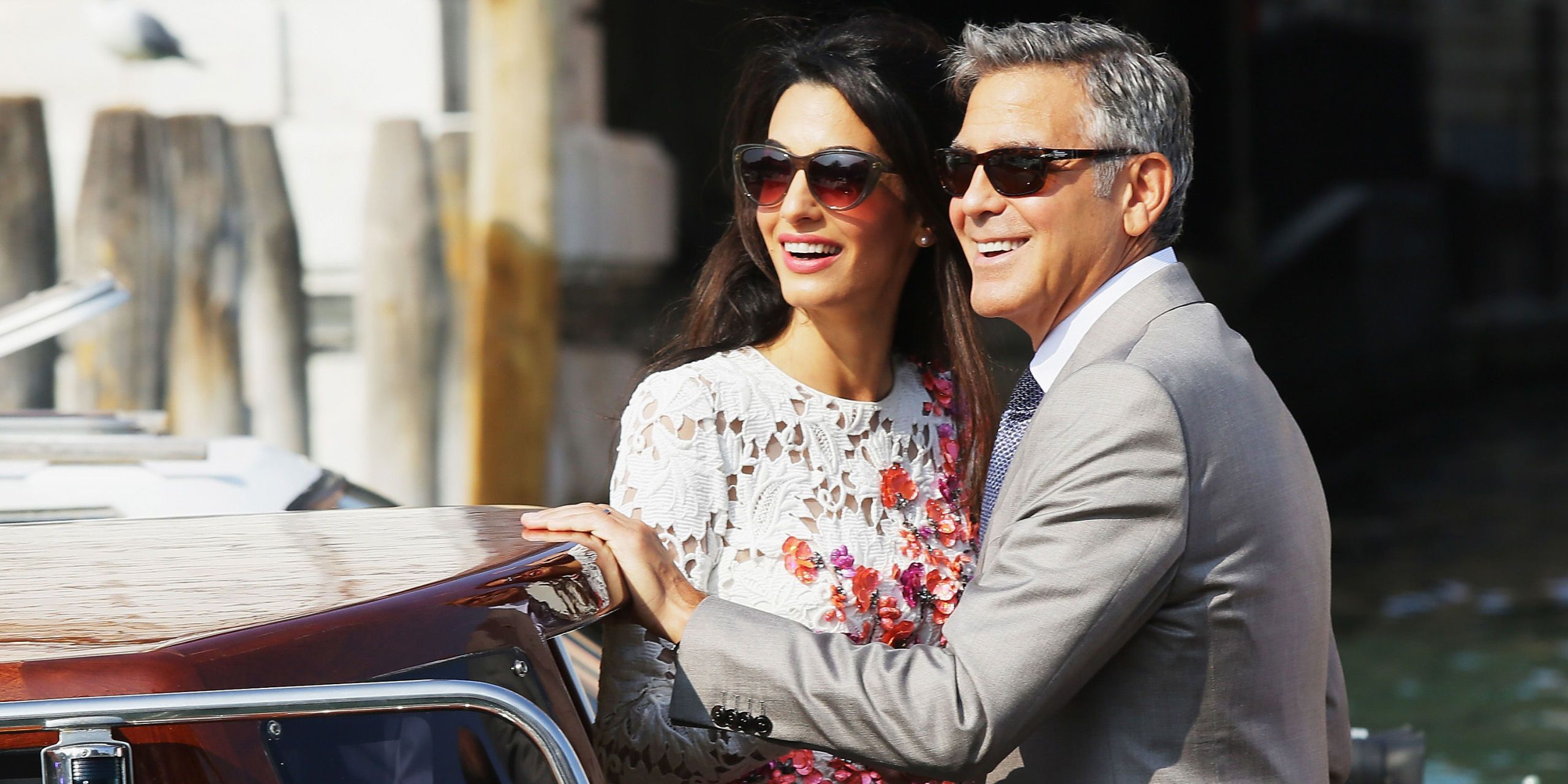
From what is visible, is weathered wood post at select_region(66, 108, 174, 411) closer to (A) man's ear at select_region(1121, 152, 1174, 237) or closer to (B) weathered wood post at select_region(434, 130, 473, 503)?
(B) weathered wood post at select_region(434, 130, 473, 503)

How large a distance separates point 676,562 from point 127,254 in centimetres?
434

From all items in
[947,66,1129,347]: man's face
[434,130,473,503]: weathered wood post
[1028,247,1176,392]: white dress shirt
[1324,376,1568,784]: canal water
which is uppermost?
[947,66,1129,347]: man's face

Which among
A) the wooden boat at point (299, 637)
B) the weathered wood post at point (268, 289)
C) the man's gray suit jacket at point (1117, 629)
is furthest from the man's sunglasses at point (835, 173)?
the weathered wood post at point (268, 289)

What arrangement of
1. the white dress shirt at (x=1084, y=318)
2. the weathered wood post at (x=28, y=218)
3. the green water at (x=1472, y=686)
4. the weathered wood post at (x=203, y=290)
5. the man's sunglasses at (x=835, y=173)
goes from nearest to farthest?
1. the white dress shirt at (x=1084, y=318)
2. the man's sunglasses at (x=835, y=173)
3. the weathered wood post at (x=28, y=218)
4. the weathered wood post at (x=203, y=290)
5. the green water at (x=1472, y=686)

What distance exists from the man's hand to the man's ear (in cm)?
67

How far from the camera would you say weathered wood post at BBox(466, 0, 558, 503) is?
6.07 meters

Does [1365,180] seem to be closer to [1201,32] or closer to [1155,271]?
[1201,32]

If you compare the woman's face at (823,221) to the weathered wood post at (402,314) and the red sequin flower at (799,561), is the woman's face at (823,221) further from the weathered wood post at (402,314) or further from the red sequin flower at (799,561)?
the weathered wood post at (402,314)

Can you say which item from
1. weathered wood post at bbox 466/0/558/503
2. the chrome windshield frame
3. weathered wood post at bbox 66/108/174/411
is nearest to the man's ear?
the chrome windshield frame

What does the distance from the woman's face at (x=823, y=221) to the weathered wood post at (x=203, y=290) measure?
3995 mm

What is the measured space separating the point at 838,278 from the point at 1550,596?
26.1 ft

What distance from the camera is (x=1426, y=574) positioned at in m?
9.60

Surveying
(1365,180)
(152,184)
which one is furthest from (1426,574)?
(1365,180)

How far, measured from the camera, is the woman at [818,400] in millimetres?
2014
